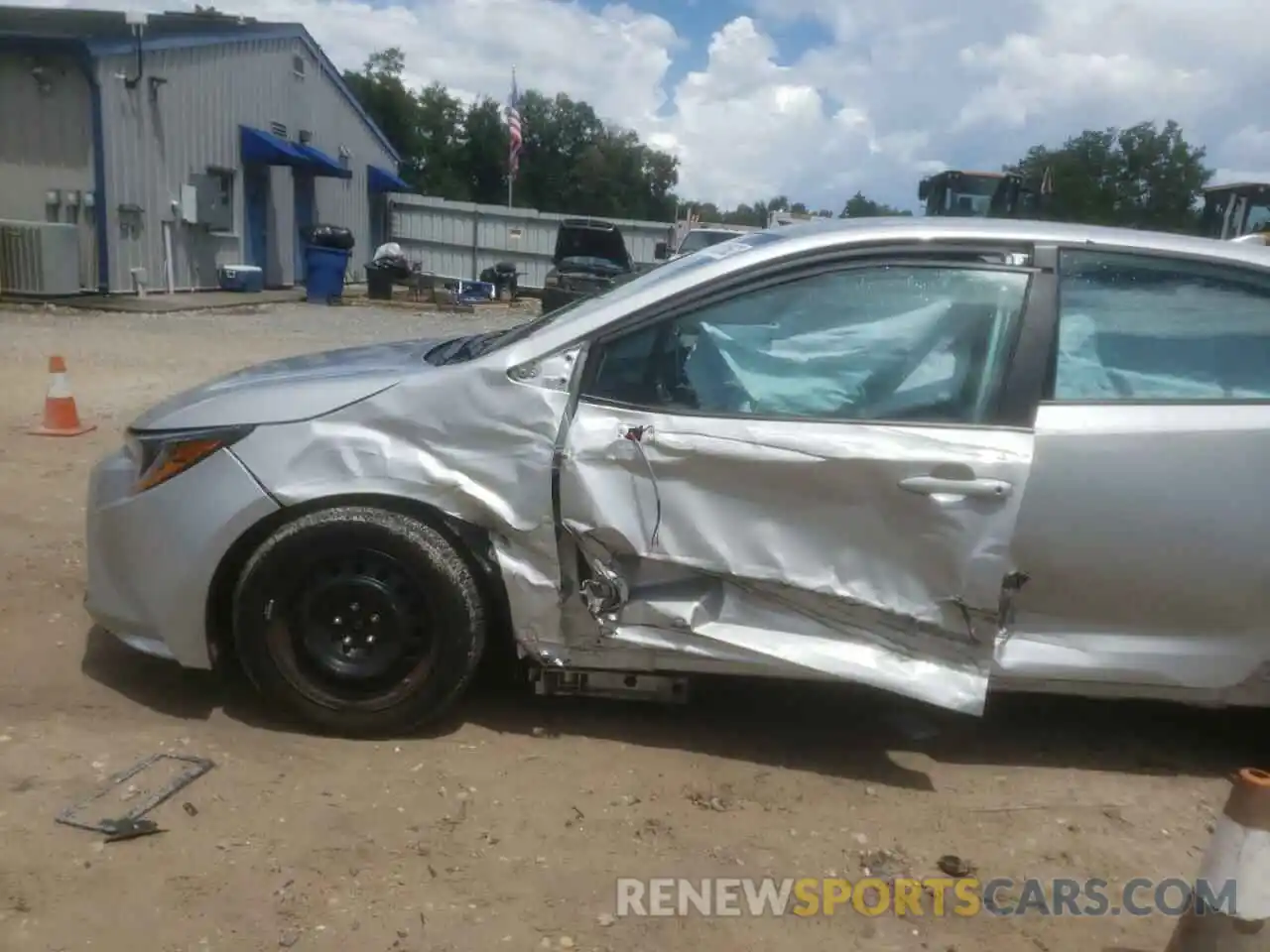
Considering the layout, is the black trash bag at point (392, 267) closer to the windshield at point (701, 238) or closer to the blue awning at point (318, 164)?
the blue awning at point (318, 164)

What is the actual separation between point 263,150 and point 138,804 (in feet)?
70.6

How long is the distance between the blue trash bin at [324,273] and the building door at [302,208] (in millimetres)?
3573

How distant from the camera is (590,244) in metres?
24.4

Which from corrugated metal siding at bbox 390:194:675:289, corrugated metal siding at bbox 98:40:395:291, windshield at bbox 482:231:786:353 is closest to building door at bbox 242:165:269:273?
corrugated metal siding at bbox 98:40:395:291

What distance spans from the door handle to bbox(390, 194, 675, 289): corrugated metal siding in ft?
87.9

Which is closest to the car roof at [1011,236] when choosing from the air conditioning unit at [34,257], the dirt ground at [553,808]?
the dirt ground at [553,808]

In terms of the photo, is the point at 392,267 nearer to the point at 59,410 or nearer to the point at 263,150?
the point at 263,150

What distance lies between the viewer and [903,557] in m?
3.11

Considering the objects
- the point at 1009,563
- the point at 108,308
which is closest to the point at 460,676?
the point at 1009,563

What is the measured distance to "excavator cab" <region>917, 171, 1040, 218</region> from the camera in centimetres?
1889

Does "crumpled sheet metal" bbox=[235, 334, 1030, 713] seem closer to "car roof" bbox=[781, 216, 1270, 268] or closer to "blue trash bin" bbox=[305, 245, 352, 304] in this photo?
"car roof" bbox=[781, 216, 1270, 268]

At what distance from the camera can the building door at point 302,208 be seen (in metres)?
25.2

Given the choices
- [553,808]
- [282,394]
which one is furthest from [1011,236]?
[282,394]

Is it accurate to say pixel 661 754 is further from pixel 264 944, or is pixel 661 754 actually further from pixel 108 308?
pixel 108 308
